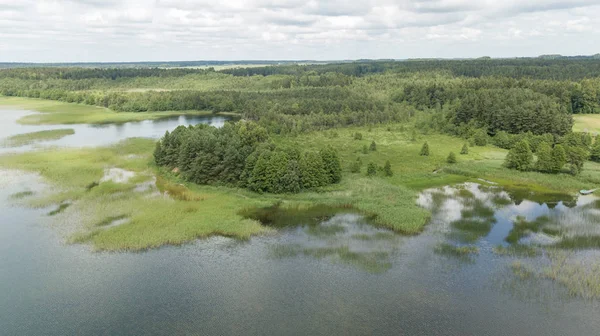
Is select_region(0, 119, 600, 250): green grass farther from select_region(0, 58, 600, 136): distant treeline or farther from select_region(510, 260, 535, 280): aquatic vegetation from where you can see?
select_region(0, 58, 600, 136): distant treeline

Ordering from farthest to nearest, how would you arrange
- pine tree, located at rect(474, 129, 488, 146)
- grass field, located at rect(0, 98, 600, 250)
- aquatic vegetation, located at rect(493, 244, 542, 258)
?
pine tree, located at rect(474, 129, 488, 146)
grass field, located at rect(0, 98, 600, 250)
aquatic vegetation, located at rect(493, 244, 542, 258)

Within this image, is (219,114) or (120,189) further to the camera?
(219,114)

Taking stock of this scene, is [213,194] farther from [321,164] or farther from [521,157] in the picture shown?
[521,157]

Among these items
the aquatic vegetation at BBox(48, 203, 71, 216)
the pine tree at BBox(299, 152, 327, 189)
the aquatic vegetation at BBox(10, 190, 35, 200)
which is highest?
the pine tree at BBox(299, 152, 327, 189)

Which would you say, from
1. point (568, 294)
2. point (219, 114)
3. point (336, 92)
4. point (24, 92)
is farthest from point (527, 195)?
point (24, 92)

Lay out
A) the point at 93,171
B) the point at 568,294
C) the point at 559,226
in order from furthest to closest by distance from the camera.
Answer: the point at 93,171
the point at 559,226
the point at 568,294

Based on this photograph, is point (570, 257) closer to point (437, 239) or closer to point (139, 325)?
point (437, 239)

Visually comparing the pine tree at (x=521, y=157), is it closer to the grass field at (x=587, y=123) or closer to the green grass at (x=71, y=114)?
the grass field at (x=587, y=123)

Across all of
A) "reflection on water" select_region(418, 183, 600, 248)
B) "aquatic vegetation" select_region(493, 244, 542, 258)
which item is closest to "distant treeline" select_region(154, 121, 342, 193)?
"reflection on water" select_region(418, 183, 600, 248)
